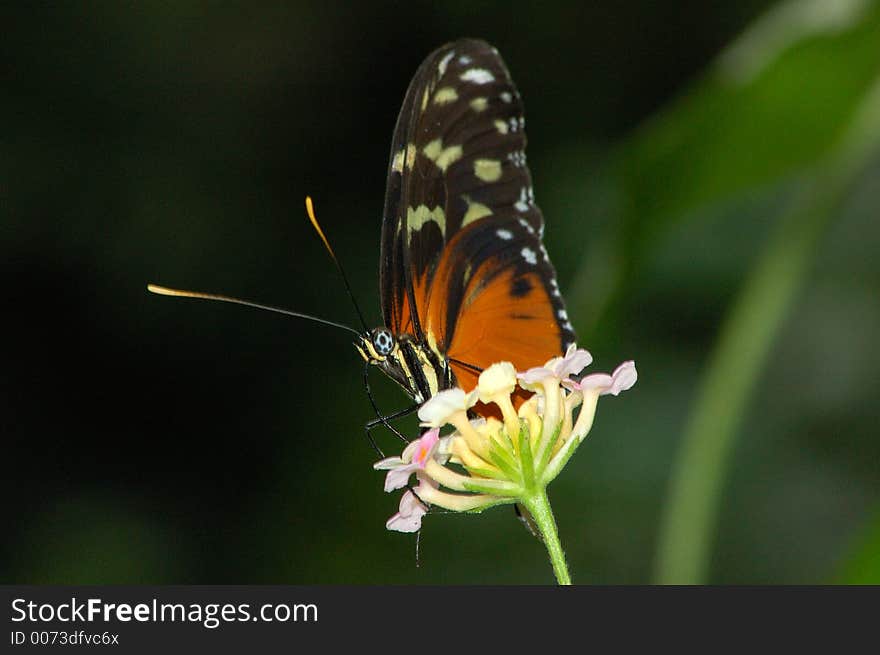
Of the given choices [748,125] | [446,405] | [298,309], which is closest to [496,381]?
[446,405]

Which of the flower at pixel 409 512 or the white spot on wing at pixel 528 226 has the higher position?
the white spot on wing at pixel 528 226

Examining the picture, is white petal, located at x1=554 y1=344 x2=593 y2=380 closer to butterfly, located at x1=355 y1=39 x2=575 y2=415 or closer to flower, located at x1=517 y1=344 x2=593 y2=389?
flower, located at x1=517 y1=344 x2=593 y2=389

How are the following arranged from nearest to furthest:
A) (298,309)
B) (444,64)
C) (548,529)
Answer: (548,529)
(444,64)
(298,309)

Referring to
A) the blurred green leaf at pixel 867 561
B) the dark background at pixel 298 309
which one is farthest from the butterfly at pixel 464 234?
the dark background at pixel 298 309

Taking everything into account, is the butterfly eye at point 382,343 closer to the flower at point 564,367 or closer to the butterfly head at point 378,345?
the butterfly head at point 378,345

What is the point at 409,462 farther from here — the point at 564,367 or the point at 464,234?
the point at 464,234

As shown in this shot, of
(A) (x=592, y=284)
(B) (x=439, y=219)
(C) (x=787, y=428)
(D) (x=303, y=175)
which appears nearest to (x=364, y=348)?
(B) (x=439, y=219)
